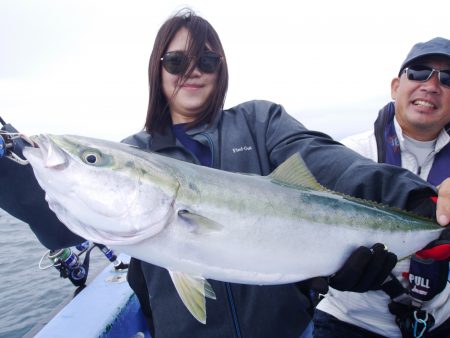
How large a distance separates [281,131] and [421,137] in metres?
2.02

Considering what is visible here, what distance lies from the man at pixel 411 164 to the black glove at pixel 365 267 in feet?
3.27

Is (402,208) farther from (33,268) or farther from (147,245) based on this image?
(33,268)

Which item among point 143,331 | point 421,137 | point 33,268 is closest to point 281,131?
point 421,137

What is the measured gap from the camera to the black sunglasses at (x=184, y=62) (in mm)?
3027

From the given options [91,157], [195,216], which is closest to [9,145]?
[91,157]

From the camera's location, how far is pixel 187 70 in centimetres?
304

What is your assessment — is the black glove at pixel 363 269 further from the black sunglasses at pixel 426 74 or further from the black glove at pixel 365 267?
the black sunglasses at pixel 426 74

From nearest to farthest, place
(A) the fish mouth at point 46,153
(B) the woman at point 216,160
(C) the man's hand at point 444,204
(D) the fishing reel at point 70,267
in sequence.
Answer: (A) the fish mouth at point 46,153 < (C) the man's hand at point 444,204 < (B) the woman at point 216,160 < (D) the fishing reel at point 70,267

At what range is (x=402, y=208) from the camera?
248 cm

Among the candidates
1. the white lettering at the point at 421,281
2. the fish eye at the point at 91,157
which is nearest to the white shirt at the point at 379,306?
the white lettering at the point at 421,281

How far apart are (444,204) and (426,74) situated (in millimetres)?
2102

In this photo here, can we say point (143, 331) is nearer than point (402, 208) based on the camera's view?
No

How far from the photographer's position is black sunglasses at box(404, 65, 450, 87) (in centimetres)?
382

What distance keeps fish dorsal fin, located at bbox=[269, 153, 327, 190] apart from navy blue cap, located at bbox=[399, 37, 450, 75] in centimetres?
246
